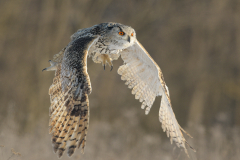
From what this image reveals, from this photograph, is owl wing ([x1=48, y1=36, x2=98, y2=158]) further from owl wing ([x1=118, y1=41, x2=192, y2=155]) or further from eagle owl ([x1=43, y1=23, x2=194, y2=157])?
owl wing ([x1=118, y1=41, x2=192, y2=155])

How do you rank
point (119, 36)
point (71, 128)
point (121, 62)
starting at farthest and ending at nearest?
point (121, 62) → point (119, 36) → point (71, 128)

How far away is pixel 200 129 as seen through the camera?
372 cm

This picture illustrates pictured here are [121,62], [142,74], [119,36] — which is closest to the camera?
[119,36]

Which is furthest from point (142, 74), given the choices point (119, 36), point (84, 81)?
point (84, 81)

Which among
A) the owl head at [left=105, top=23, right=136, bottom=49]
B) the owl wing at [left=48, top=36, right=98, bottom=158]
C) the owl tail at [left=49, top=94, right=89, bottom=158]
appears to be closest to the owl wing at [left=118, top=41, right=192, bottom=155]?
the owl head at [left=105, top=23, right=136, bottom=49]

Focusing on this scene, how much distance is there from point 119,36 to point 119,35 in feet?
0.03

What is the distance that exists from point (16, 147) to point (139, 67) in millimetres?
1670

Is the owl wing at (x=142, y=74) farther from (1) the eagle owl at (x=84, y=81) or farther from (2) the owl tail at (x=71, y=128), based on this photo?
(2) the owl tail at (x=71, y=128)

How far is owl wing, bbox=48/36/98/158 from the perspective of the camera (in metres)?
2.02

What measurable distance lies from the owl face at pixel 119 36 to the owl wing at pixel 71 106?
1.37ft

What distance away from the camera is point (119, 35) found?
2664 millimetres

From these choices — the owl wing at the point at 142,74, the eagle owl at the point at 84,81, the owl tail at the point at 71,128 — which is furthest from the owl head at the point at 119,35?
the owl tail at the point at 71,128

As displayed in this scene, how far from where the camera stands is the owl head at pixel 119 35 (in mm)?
2660

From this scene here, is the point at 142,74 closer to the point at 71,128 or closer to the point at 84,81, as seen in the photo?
the point at 84,81
